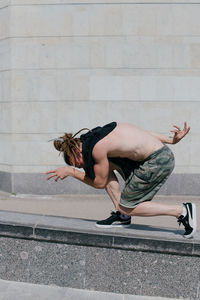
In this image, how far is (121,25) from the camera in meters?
9.69

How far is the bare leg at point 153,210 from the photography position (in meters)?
4.60

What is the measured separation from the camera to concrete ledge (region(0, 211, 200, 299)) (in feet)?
14.6

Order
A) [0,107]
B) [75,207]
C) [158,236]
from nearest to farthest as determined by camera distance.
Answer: [158,236], [75,207], [0,107]

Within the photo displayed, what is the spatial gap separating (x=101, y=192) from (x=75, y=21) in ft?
12.4

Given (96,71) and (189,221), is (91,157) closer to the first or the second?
(189,221)

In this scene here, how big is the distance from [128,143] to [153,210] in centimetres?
75

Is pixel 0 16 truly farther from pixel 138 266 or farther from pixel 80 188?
pixel 138 266

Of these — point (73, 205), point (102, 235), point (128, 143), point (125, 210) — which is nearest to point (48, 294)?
point (102, 235)

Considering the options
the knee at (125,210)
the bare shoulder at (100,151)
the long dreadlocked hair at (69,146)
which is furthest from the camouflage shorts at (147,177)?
the long dreadlocked hair at (69,146)

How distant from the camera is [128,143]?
456cm

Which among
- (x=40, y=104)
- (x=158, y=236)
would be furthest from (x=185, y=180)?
(x=158, y=236)

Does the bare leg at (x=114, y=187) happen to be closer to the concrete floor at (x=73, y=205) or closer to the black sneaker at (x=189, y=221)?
the black sneaker at (x=189, y=221)

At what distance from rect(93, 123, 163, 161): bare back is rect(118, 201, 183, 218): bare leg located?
50 centimetres

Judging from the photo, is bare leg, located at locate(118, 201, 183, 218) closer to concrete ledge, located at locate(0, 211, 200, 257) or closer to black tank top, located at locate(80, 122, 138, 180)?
concrete ledge, located at locate(0, 211, 200, 257)
